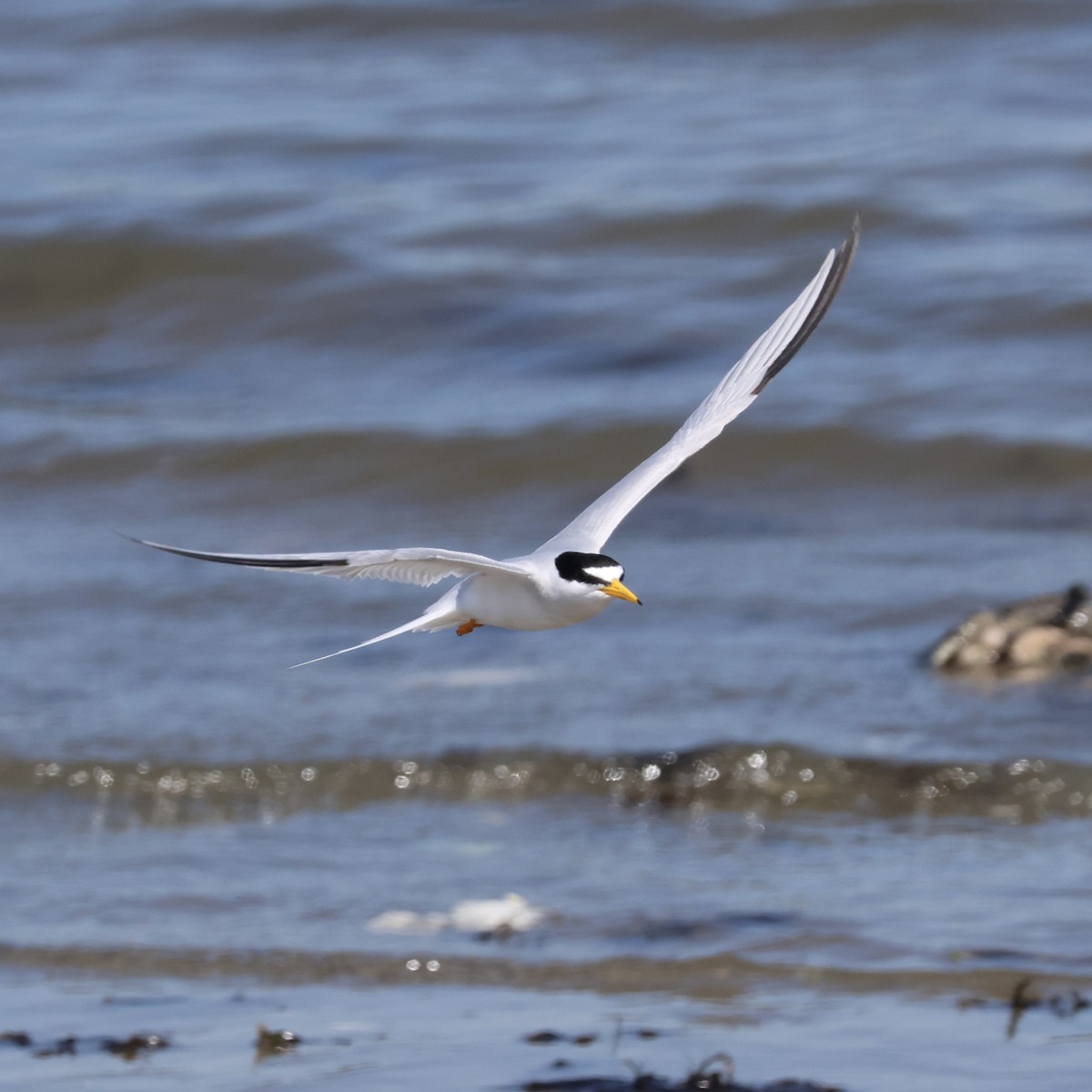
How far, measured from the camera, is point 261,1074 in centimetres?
505

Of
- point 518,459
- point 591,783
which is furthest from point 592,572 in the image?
point 518,459

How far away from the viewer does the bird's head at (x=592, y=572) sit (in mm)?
4688

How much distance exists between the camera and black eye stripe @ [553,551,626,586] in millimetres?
4707

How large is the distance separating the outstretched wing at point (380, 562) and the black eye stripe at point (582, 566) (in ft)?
0.35

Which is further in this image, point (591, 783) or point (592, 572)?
point (591, 783)

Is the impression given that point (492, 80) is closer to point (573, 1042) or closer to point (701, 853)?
point (701, 853)

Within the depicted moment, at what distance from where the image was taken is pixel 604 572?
185 inches

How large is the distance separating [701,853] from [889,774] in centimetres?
95

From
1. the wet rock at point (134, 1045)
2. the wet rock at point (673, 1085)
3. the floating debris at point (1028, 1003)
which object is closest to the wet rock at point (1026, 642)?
the floating debris at point (1028, 1003)

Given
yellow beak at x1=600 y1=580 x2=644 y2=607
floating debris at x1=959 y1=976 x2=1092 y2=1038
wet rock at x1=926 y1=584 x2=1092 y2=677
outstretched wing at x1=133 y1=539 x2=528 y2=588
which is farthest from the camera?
wet rock at x1=926 y1=584 x2=1092 y2=677

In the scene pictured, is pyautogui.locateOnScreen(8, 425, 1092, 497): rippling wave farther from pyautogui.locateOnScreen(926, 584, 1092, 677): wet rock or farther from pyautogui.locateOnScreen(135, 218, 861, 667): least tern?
pyautogui.locateOnScreen(135, 218, 861, 667): least tern

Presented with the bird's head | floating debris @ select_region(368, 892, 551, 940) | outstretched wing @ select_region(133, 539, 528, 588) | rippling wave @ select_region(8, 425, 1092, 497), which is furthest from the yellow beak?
rippling wave @ select_region(8, 425, 1092, 497)

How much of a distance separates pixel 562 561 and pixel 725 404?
141 cm

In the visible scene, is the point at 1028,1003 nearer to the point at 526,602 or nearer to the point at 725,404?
the point at 526,602
